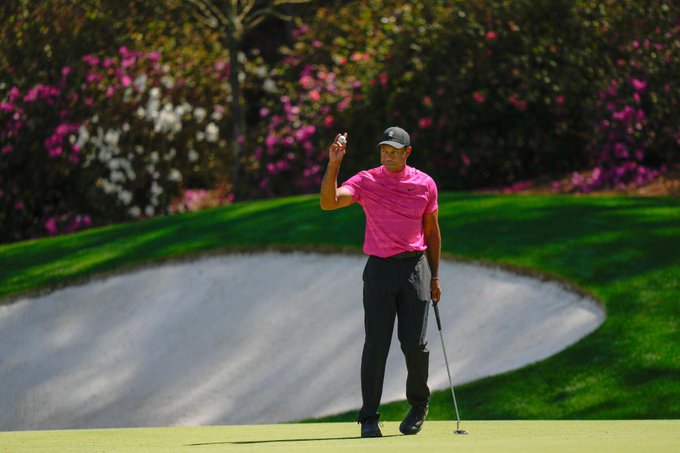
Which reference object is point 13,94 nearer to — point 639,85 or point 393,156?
point 639,85

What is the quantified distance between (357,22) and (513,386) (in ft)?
44.3

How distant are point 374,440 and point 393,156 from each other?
1.52m

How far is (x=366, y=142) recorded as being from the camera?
21234 millimetres

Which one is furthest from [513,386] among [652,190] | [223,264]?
[652,190]

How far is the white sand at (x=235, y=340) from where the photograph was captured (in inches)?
475

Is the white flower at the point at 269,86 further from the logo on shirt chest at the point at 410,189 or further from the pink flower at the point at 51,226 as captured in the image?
the logo on shirt chest at the point at 410,189

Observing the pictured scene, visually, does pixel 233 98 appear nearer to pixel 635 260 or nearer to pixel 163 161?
pixel 163 161

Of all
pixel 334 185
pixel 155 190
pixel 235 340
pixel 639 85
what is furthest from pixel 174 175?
pixel 334 185

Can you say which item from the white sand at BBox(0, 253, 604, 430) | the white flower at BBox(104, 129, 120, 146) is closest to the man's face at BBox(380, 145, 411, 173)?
the white sand at BBox(0, 253, 604, 430)

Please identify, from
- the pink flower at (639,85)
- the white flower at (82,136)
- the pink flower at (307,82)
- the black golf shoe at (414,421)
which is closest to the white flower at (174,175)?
the white flower at (82,136)

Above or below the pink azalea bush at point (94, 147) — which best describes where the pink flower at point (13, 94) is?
above

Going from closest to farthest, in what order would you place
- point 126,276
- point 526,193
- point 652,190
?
point 126,276 → point 652,190 → point 526,193

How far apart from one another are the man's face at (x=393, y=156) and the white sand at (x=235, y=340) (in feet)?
14.6

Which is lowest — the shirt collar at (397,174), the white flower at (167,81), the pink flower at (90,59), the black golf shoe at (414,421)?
the black golf shoe at (414,421)
